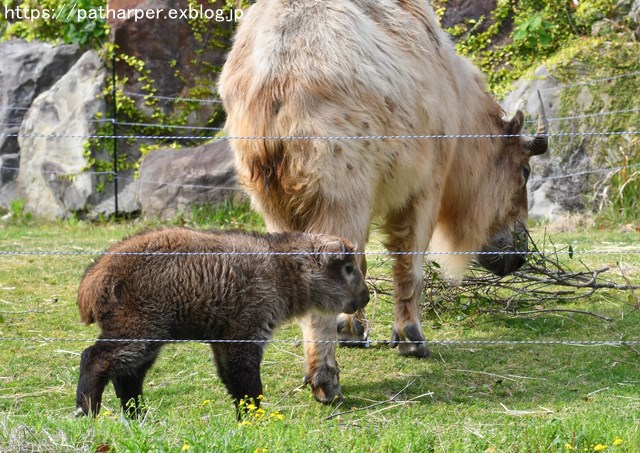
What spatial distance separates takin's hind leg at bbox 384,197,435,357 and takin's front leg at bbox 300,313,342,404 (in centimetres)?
107

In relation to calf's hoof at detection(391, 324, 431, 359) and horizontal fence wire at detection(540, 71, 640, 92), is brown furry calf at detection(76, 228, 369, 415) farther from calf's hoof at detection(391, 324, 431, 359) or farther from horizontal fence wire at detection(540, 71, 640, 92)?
horizontal fence wire at detection(540, 71, 640, 92)

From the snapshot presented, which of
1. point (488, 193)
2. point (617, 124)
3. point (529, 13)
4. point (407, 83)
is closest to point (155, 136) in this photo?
point (529, 13)

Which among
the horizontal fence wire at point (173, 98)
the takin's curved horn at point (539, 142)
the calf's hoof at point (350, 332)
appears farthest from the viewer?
the horizontal fence wire at point (173, 98)

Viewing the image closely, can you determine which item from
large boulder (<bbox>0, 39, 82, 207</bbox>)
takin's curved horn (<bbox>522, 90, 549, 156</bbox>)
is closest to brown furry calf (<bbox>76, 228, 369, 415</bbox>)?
takin's curved horn (<bbox>522, 90, 549, 156</bbox>)

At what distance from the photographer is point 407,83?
600cm

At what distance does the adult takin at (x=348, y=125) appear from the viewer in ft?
17.6

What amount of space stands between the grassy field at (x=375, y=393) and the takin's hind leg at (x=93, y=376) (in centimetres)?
14

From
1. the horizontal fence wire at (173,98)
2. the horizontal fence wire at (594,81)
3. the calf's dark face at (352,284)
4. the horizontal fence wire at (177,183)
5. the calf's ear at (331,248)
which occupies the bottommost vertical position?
the horizontal fence wire at (177,183)

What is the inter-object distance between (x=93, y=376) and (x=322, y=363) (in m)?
1.42

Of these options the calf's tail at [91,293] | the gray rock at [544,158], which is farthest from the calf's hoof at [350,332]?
the gray rock at [544,158]

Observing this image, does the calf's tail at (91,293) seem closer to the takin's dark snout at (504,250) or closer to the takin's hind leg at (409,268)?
the takin's hind leg at (409,268)

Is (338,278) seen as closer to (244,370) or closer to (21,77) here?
(244,370)

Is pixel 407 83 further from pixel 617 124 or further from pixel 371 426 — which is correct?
pixel 617 124

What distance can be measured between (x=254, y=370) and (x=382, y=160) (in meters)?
1.58
